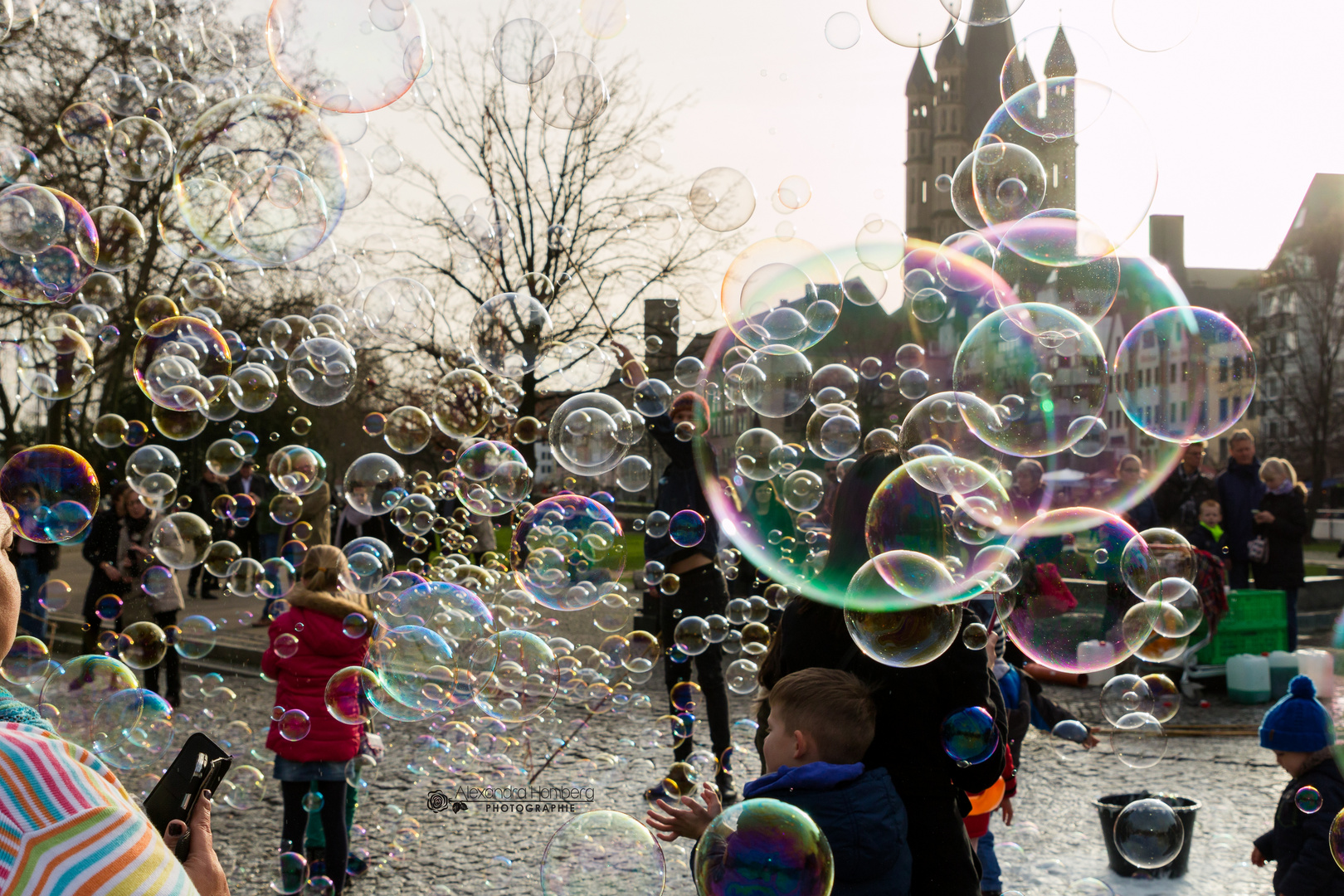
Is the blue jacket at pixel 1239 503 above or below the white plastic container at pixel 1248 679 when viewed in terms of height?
above

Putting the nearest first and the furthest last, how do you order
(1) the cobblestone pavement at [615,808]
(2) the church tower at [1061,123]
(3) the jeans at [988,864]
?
(3) the jeans at [988,864]
(1) the cobblestone pavement at [615,808]
(2) the church tower at [1061,123]

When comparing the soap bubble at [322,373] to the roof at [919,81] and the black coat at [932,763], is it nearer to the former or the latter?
the black coat at [932,763]

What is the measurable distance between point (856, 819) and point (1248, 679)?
6.44 metres

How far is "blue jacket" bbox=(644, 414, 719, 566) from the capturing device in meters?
5.15

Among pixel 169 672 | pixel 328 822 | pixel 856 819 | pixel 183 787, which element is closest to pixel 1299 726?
pixel 856 819

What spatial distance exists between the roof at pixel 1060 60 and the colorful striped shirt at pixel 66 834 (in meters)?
5.24

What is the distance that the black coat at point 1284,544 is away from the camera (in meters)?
8.16

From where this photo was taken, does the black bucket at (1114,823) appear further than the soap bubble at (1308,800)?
Yes

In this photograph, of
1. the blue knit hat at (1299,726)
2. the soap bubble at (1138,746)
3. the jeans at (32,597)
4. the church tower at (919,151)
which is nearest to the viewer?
the blue knit hat at (1299,726)

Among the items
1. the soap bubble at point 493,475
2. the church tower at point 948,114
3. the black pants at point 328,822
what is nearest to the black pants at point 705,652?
the soap bubble at point 493,475

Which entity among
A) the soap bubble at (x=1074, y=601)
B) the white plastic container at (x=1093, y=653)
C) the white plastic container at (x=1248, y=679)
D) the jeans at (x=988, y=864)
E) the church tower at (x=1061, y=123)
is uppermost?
the church tower at (x=1061, y=123)

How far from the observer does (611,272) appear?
52.4ft

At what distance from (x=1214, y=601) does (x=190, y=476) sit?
1481 cm

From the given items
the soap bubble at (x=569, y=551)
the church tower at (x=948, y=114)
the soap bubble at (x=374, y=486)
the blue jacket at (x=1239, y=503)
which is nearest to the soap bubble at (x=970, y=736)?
the soap bubble at (x=569, y=551)
